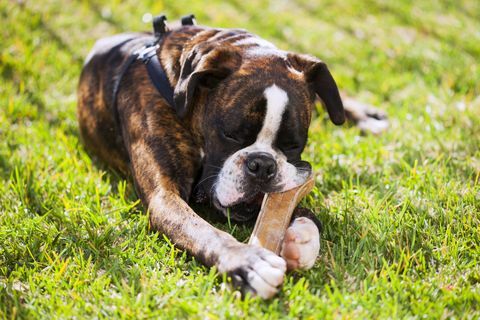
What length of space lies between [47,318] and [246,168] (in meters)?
1.13

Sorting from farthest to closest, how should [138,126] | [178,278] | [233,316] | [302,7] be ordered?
[302,7] < [138,126] < [178,278] < [233,316]

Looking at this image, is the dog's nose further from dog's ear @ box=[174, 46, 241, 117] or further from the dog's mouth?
dog's ear @ box=[174, 46, 241, 117]

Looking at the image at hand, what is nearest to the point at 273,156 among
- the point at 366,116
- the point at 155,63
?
the point at 155,63

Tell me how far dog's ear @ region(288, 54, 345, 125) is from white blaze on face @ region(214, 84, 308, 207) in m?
0.39

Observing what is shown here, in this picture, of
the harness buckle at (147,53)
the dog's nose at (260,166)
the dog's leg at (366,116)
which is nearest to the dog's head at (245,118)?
the dog's nose at (260,166)

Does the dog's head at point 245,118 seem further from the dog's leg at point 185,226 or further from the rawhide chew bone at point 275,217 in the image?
the dog's leg at point 185,226

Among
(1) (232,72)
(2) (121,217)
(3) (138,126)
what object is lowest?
(2) (121,217)

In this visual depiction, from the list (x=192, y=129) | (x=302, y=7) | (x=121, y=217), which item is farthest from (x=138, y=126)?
(x=302, y=7)

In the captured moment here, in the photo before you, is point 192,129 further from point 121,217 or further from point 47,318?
point 47,318

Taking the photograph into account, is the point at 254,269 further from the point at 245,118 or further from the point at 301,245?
the point at 245,118

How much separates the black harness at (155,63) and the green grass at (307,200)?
58 cm

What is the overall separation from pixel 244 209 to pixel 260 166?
0.29 meters

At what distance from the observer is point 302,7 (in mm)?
7098

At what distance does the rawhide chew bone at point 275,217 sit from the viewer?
2.78m
